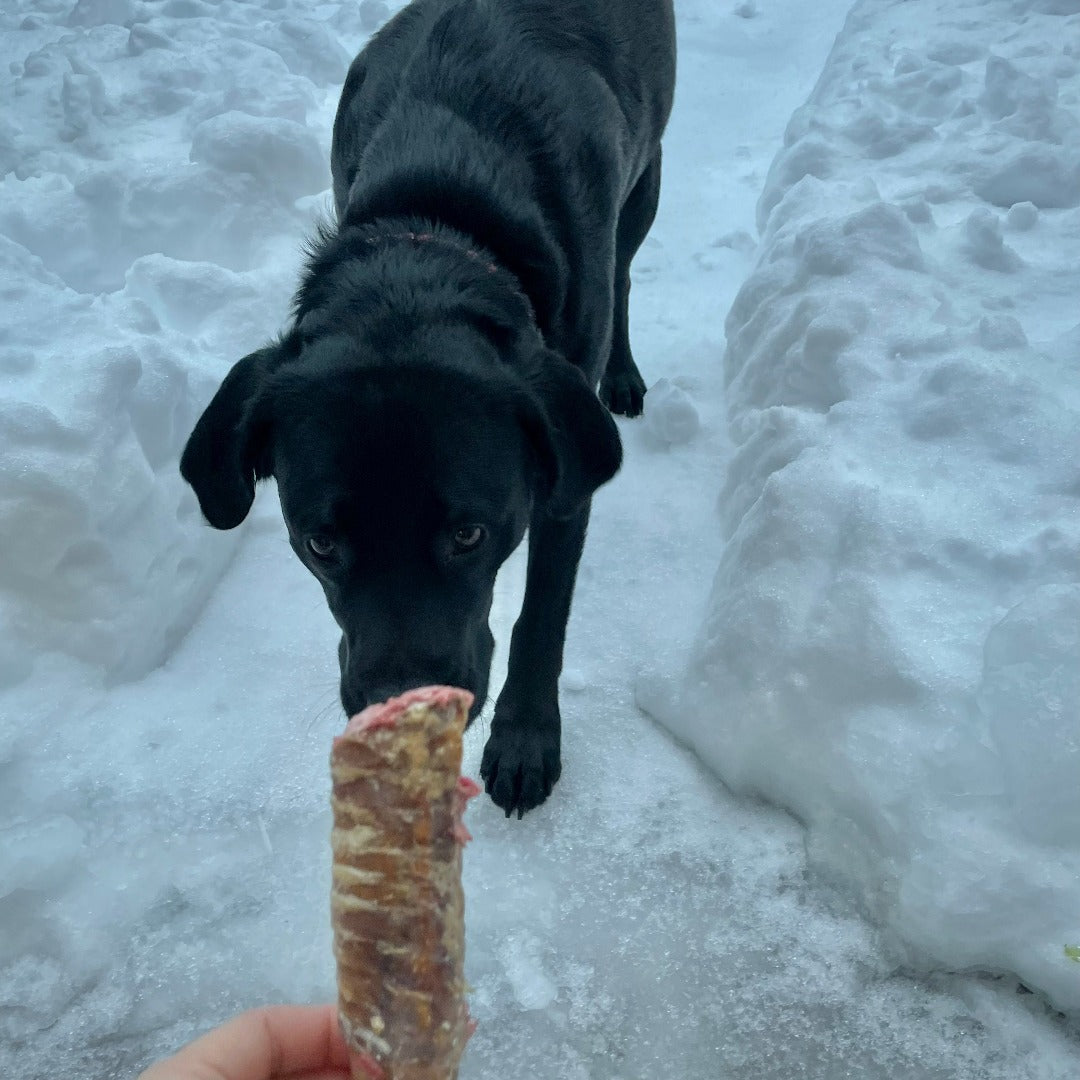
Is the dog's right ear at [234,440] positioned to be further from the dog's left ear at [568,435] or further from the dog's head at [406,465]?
the dog's left ear at [568,435]

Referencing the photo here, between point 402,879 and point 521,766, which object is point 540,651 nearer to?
point 521,766

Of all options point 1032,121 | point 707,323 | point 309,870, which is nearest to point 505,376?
point 309,870

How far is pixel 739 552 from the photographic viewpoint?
103 inches

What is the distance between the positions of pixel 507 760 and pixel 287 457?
89cm

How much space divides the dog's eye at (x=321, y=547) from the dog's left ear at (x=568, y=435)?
0.42m

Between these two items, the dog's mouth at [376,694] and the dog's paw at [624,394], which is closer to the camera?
the dog's mouth at [376,694]

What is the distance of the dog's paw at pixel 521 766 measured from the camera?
2301mm

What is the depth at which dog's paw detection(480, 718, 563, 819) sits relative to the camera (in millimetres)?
2301

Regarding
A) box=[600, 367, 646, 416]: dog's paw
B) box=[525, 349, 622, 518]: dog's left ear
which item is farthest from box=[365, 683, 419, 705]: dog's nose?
box=[600, 367, 646, 416]: dog's paw

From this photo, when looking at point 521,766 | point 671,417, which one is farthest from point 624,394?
point 521,766

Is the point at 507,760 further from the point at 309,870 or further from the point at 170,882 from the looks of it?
the point at 170,882

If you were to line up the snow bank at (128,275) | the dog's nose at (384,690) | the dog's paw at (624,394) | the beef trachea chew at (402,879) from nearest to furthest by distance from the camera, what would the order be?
the beef trachea chew at (402,879)
the dog's nose at (384,690)
the snow bank at (128,275)
the dog's paw at (624,394)

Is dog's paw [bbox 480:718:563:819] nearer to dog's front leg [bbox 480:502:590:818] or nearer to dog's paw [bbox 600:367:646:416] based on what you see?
dog's front leg [bbox 480:502:590:818]

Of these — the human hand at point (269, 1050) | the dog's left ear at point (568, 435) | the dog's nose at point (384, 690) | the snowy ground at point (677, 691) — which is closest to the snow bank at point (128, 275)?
the snowy ground at point (677, 691)
